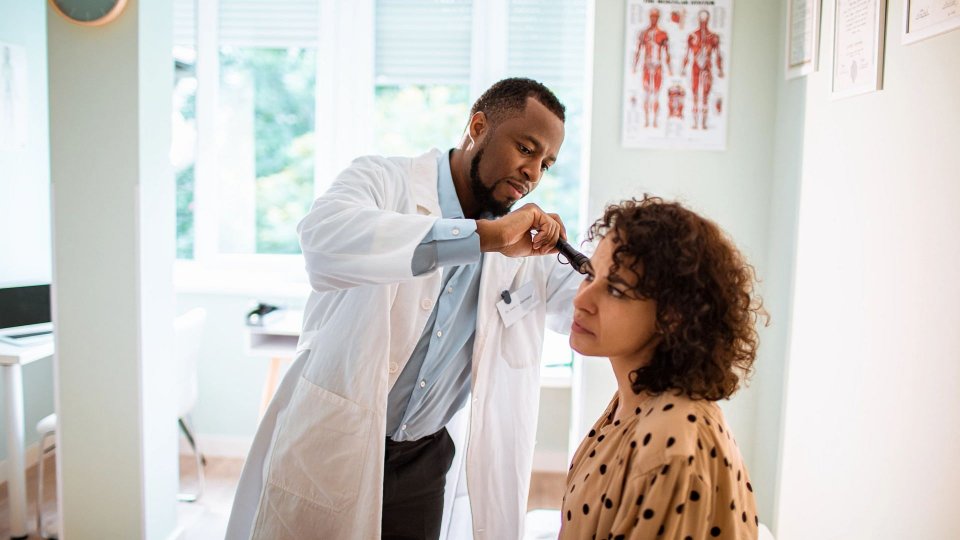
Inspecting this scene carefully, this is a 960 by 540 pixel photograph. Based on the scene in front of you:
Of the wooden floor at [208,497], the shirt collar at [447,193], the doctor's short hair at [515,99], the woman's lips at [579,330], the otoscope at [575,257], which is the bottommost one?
the wooden floor at [208,497]

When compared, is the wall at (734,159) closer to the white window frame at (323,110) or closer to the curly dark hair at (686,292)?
the white window frame at (323,110)

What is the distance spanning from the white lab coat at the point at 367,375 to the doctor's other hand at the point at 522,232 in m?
0.11

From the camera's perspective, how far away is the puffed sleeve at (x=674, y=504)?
77 centimetres


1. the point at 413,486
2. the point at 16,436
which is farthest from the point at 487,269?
the point at 16,436

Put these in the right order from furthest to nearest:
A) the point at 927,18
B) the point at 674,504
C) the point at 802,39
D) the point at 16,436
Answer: the point at 16,436
the point at 802,39
the point at 927,18
the point at 674,504

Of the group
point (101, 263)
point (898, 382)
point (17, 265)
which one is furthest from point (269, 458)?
point (17, 265)

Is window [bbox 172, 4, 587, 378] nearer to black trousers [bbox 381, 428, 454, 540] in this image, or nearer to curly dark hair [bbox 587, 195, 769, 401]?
black trousers [bbox 381, 428, 454, 540]

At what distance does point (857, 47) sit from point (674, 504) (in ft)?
4.31

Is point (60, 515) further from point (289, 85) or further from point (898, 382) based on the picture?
point (898, 382)

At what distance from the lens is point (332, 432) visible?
4.42 feet

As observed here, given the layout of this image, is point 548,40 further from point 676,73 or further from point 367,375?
point 367,375

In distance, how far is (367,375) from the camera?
135 cm

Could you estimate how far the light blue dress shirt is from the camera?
1464 mm

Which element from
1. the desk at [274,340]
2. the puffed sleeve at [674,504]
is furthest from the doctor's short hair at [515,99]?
the desk at [274,340]
